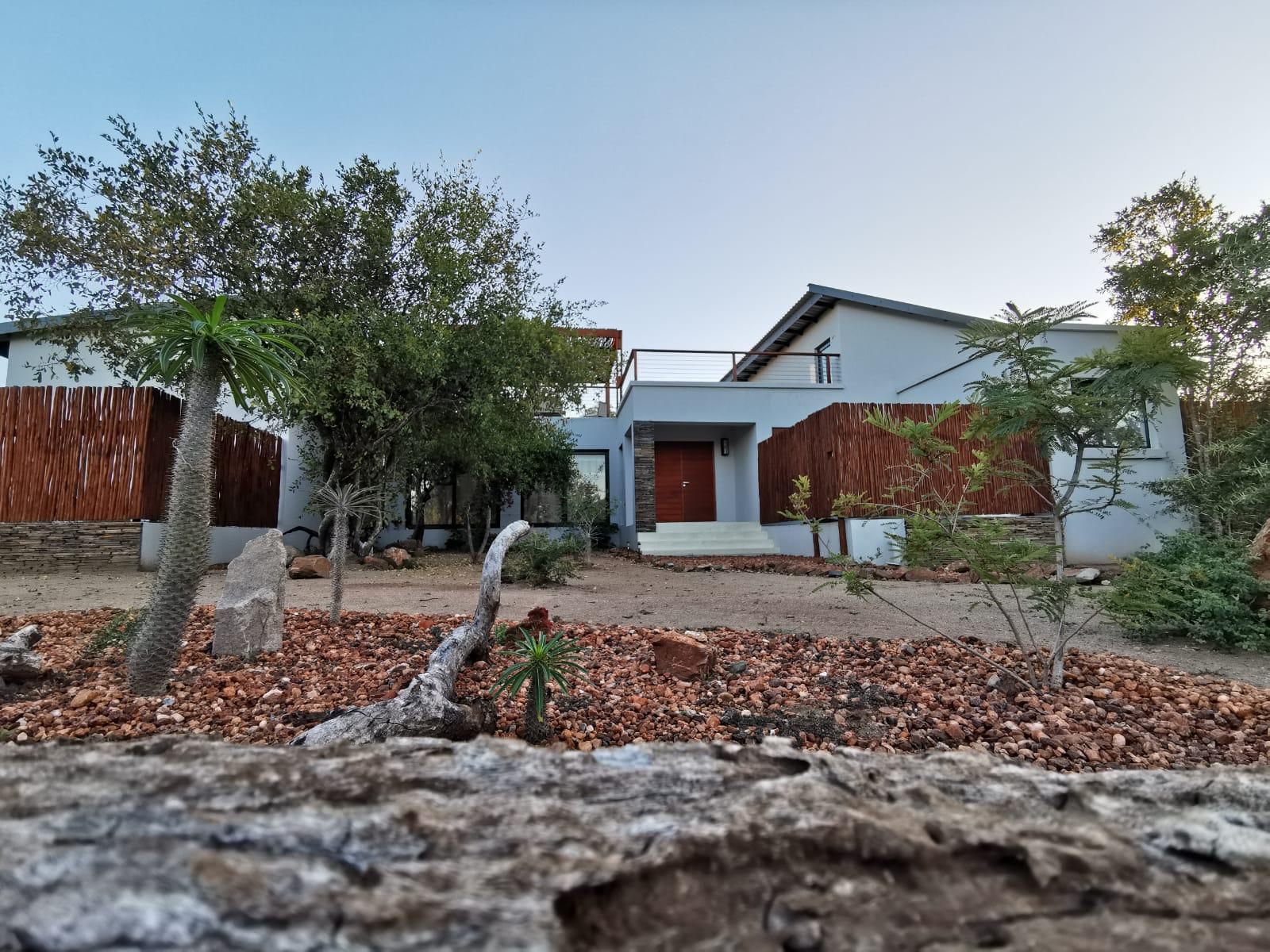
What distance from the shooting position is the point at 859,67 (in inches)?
258

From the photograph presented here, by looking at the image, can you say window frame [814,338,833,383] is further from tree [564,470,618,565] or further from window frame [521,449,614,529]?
tree [564,470,618,565]

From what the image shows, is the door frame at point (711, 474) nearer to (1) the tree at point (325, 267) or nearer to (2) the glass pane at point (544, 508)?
(2) the glass pane at point (544, 508)

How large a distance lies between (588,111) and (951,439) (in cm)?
749

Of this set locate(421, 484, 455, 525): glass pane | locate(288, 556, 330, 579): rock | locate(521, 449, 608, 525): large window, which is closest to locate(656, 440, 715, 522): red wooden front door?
locate(521, 449, 608, 525): large window

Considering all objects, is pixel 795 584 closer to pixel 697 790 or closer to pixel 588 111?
pixel 697 790

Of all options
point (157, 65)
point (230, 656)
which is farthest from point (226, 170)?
point (230, 656)

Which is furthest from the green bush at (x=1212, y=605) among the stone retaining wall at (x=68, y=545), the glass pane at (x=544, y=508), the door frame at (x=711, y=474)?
the glass pane at (x=544, y=508)

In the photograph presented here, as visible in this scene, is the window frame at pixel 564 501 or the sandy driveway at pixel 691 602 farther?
the window frame at pixel 564 501

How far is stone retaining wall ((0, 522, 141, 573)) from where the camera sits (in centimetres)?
736

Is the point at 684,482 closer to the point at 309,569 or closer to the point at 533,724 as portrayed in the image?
the point at 309,569

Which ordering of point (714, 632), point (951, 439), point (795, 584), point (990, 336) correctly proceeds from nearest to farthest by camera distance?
point (990, 336)
point (714, 632)
point (795, 584)
point (951, 439)

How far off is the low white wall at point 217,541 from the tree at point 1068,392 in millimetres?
7738

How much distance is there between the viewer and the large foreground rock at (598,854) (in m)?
0.42

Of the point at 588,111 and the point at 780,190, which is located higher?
the point at 588,111
